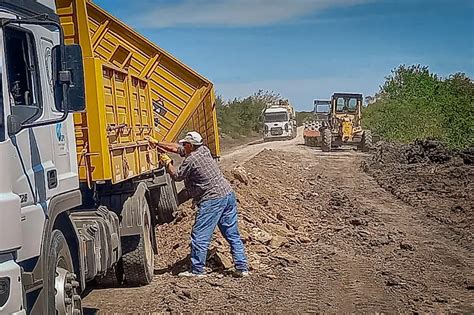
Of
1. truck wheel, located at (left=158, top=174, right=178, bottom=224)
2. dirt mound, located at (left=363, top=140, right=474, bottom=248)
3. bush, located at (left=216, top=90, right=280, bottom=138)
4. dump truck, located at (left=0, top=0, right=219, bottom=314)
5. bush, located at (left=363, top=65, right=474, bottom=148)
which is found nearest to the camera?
dump truck, located at (left=0, top=0, right=219, bottom=314)

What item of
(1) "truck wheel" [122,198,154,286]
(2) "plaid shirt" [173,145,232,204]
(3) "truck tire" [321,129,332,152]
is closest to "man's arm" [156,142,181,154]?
(2) "plaid shirt" [173,145,232,204]

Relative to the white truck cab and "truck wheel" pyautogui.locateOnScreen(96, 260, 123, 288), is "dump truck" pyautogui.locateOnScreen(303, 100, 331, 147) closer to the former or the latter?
"truck wheel" pyautogui.locateOnScreen(96, 260, 123, 288)

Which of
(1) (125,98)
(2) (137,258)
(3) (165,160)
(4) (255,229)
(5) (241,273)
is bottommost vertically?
(5) (241,273)

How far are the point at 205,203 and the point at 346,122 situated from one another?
26.2m

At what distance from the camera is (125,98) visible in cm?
848

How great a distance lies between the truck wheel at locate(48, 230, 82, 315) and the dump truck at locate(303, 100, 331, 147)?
31.3 m

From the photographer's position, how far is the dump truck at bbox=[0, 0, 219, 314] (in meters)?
4.53

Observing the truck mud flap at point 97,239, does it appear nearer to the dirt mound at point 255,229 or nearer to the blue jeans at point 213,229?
the blue jeans at point 213,229

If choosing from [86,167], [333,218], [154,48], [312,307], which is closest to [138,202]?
[86,167]

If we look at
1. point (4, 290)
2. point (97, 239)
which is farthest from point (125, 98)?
point (4, 290)

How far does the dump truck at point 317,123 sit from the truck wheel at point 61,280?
31.3 metres

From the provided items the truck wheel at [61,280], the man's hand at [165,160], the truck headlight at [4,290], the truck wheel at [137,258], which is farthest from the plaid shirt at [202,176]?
the truck headlight at [4,290]

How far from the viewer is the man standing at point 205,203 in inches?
351

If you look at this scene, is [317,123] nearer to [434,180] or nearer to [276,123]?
[276,123]
